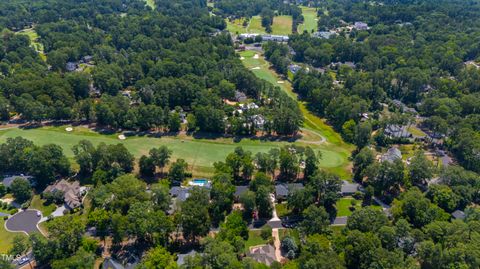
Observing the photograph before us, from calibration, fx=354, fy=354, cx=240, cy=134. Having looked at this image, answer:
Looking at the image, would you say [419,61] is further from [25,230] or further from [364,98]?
[25,230]

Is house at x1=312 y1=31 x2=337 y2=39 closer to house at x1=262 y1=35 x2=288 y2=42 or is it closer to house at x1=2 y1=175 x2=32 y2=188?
house at x1=262 y1=35 x2=288 y2=42

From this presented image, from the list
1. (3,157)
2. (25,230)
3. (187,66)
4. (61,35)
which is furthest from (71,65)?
(25,230)

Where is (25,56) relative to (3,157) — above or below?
above

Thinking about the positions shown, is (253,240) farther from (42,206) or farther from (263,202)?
(42,206)

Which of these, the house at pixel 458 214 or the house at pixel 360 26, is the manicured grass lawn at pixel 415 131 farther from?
the house at pixel 360 26

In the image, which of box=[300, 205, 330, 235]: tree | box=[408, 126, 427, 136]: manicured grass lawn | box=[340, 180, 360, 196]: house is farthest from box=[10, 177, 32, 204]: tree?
box=[408, 126, 427, 136]: manicured grass lawn
